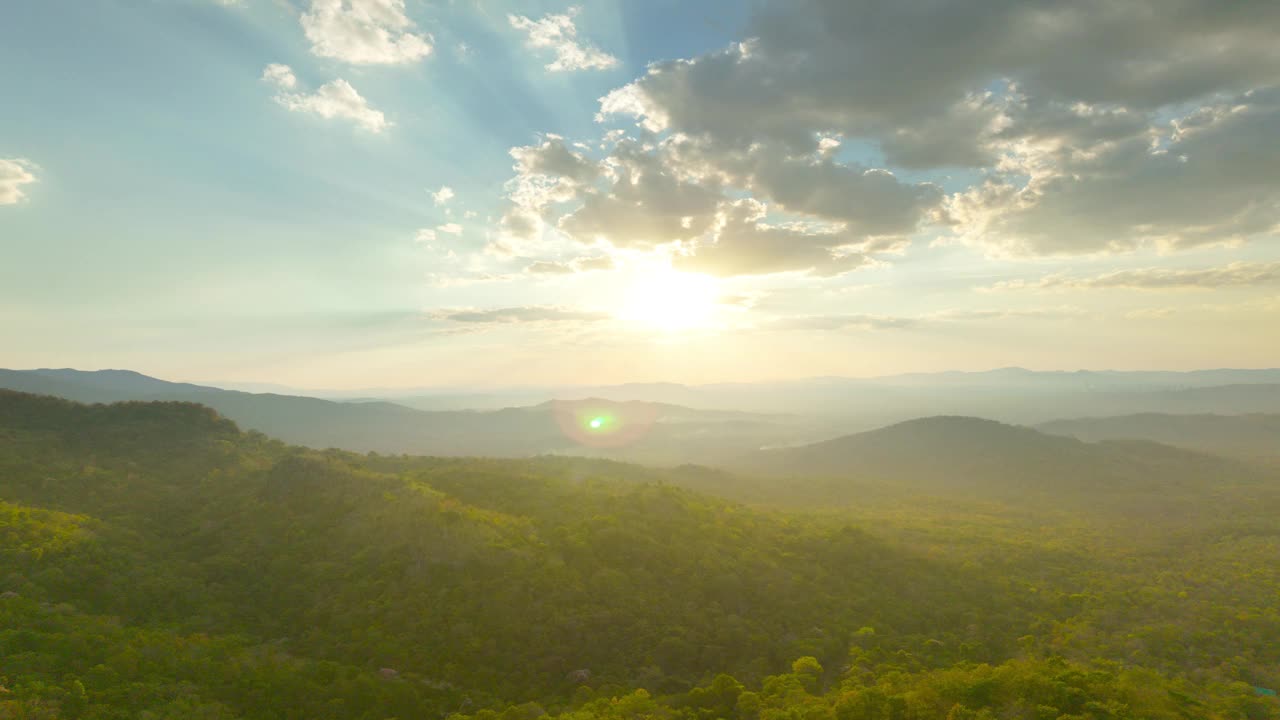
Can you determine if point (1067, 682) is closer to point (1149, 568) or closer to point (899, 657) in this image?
point (899, 657)

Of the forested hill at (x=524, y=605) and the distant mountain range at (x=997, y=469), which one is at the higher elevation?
the forested hill at (x=524, y=605)

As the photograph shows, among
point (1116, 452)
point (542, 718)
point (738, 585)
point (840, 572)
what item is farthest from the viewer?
point (1116, 452)

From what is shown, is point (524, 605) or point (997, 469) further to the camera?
point (997, 469)

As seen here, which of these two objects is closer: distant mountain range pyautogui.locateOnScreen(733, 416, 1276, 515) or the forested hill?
the forested hill

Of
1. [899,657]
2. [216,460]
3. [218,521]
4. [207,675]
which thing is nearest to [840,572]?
[899,657]

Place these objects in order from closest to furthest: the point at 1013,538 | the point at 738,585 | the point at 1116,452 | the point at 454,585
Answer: the point at 454,585
the point at 738,585
the point at 1013,538
the point at 1116,452

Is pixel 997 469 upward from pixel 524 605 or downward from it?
downward

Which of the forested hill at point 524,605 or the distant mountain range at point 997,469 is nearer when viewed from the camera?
the forested hill at point 524,605

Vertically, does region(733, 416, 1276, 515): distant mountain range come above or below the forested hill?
below
